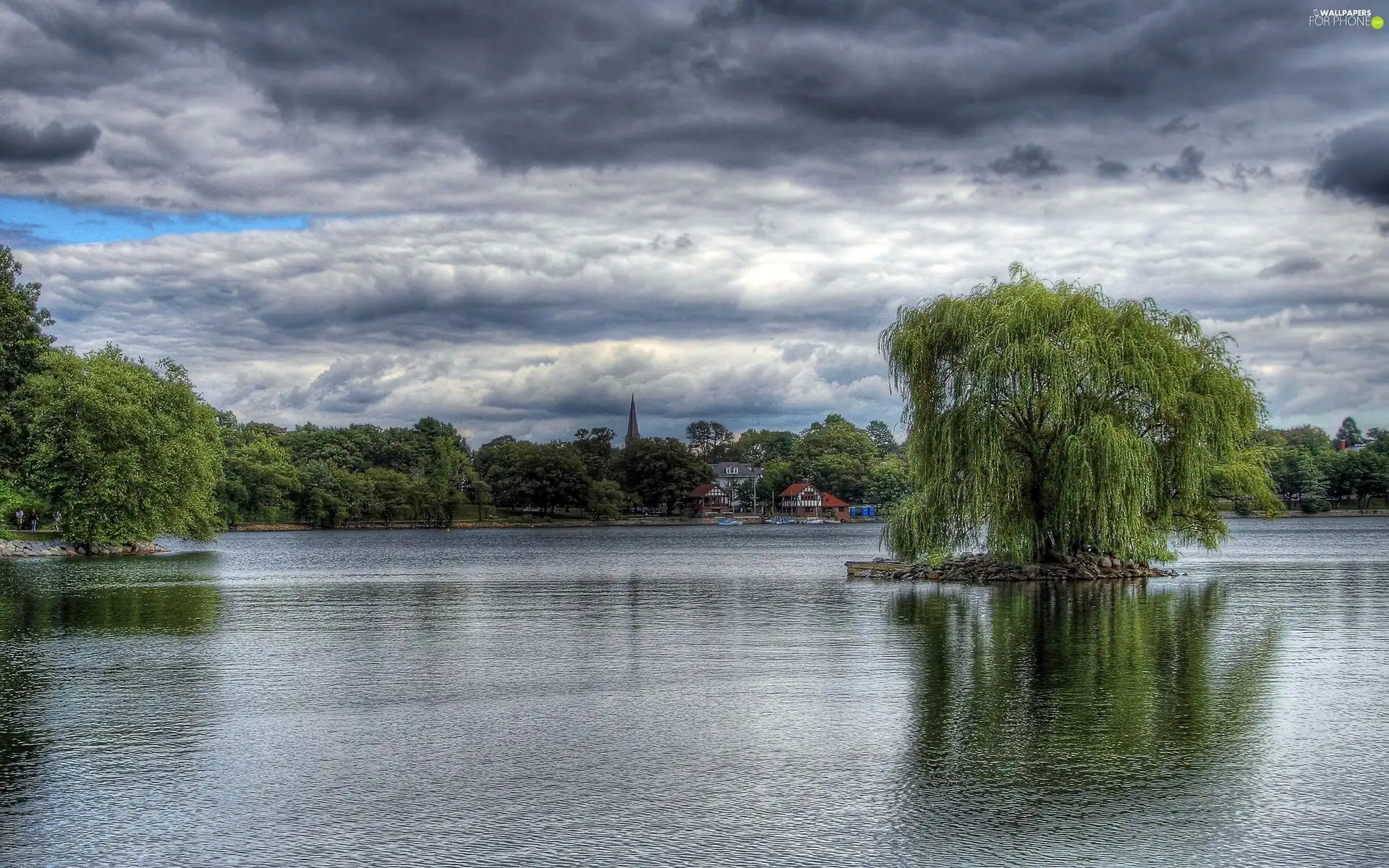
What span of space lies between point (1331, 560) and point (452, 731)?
59869 millimetres

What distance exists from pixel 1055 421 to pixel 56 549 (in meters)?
69.5

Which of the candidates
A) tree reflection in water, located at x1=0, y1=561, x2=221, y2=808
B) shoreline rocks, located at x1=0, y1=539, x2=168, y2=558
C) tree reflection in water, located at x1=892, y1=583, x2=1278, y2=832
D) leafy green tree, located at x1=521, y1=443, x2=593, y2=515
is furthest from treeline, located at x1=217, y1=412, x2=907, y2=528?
tree reflection in water, located at x1=892, y1=583, x2=1278, y2=832

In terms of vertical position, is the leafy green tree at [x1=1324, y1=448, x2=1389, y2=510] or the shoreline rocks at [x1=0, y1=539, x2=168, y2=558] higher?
the leafy green tree at [x1=1324, y1=448, x2=1389, y2=510]

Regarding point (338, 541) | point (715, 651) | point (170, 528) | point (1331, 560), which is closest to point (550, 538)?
point (338, 541)

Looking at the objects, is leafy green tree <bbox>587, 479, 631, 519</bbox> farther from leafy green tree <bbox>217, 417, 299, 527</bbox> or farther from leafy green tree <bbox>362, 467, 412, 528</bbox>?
leafy green tree <bbox>217, 417, 299, 527</bbox>

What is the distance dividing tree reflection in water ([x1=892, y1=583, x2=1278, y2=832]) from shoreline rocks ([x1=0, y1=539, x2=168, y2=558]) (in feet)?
224

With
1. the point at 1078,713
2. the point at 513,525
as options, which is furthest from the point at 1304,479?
the point at 1078,713

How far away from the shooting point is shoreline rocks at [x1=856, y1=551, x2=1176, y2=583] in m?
45.6

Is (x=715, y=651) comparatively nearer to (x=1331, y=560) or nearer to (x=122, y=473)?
(x=1331, y=560)

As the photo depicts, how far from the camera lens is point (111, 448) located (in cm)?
7981

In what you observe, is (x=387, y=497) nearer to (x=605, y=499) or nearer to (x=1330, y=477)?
(x=605, y=499)

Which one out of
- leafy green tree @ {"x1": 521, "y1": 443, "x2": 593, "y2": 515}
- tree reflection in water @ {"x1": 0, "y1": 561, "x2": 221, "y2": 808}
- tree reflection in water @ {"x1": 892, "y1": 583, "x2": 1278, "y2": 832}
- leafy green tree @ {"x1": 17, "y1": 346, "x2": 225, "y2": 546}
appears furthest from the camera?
leafy green tree @ {"x1": 521, "y1": 443, "x2": 593, "y2": 515}

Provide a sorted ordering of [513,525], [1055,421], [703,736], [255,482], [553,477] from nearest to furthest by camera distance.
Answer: [703,736]
[1055,421]
[255,482]
[553,477]
[513,525]

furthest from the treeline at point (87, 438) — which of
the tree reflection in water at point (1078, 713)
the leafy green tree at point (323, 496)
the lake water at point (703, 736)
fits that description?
the leafy green tree at point (323, 496)
